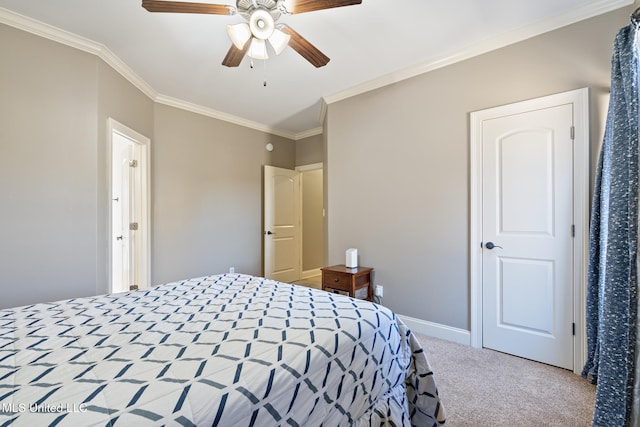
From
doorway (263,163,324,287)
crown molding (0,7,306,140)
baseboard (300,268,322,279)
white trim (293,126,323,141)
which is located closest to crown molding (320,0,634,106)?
white trim (293,126,323,141)

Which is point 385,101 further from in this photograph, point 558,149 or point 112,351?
point 112,351

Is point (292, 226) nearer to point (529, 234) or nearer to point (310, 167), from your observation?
point (310, 167)

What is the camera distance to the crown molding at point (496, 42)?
1.99 m

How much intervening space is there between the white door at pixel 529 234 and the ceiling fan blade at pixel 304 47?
1544 mm

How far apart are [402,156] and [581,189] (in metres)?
1.43

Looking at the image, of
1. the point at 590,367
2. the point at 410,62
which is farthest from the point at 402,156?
the point at 590,367

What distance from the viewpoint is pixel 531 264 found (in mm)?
2258

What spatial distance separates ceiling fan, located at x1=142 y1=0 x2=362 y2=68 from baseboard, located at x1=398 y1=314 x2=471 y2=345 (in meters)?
2.50

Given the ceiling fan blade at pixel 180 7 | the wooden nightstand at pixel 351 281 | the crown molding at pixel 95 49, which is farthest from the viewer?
the wooden nightstand at pixel 351 281

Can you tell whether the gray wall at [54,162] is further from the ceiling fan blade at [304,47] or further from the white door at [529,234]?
the white door at [529,234]

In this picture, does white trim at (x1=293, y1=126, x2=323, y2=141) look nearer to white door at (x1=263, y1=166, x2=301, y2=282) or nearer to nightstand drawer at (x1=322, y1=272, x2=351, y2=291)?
white door at (x1=263, y1=166, x2=301, y2=282)

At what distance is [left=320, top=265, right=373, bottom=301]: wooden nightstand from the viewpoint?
2.90 m

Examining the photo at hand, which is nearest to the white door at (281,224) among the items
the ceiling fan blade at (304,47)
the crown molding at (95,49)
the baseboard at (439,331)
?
the crown molding at (95,49)

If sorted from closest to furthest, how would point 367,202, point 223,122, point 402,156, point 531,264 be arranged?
point 531,264, point 402,156, point 367,202, point 223,122
